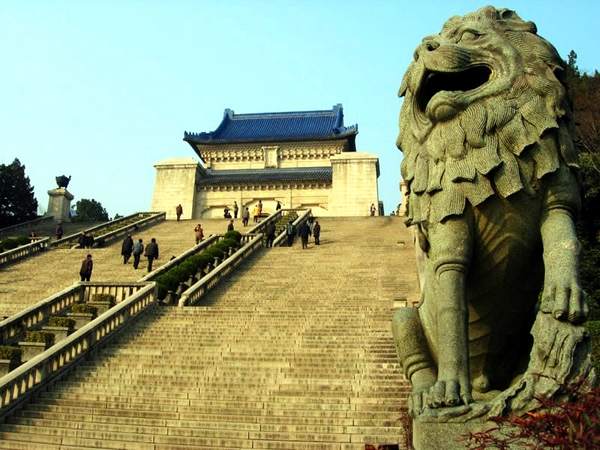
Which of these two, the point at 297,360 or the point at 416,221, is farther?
the point at 297,360

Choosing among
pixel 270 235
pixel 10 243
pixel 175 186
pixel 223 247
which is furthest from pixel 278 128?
pixel 223 247

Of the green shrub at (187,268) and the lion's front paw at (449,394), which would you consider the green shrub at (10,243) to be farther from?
the lion's front paw at (449,394)

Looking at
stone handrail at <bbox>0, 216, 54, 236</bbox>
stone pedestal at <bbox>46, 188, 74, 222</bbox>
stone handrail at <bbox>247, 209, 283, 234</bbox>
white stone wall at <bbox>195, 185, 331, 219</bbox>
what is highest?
white stone wall at <bbox>195, 185, 331, 219</bbox>

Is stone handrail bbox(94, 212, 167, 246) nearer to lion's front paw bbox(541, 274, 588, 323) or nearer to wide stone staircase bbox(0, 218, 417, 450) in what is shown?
wide stone staircase bbox(0, 218, 417, 450)

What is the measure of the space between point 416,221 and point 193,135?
49.2 meters

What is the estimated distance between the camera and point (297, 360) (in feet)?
33.4

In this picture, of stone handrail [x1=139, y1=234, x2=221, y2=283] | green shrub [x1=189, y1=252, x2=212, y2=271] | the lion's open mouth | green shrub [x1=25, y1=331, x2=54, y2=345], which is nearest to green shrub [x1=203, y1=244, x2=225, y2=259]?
green shrub [x1=189, y1=252, x2=212, y2=271]

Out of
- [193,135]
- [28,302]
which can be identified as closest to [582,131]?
[28,302]

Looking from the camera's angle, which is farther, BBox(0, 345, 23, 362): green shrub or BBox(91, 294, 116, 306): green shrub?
BBox(91, 294, 116, 306): green shrub

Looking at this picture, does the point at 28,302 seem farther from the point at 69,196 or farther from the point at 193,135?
the point at 193,135

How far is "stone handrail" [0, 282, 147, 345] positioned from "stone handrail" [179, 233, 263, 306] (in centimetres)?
121

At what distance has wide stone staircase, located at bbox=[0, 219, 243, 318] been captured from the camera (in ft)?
55.4

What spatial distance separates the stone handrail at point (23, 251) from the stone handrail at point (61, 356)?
10114 millimetres

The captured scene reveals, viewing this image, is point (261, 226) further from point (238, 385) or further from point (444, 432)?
point (444, 432)
